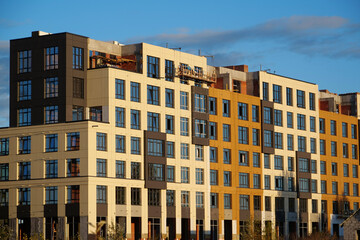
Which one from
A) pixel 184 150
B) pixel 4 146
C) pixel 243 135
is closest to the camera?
pixel 4 146

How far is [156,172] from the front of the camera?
12450 cm

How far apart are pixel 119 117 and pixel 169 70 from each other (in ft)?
42.1

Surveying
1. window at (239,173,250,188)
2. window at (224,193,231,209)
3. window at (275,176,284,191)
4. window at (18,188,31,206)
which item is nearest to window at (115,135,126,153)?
window at (18,188,31,206)

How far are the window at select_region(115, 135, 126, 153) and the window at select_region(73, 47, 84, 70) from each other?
34.5ft

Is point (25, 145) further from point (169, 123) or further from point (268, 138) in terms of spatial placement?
point (268, 138)

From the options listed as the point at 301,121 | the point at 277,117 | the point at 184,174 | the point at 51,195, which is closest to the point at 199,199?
the point at 184,174

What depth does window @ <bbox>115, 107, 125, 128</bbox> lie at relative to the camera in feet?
391

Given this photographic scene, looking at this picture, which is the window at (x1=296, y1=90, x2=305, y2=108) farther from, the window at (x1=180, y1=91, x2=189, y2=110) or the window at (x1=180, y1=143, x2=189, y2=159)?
the window at (x1=180, y1=143, x2=189, y2=159)

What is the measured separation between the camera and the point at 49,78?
119562 mm

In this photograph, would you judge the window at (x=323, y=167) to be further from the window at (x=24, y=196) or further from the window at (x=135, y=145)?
the window at (x=24, y=196)

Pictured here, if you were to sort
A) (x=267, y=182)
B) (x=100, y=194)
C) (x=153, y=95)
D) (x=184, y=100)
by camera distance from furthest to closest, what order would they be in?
(x=267, y=182)
(x=184, y=100)
(x=153, y=95)
(x=100, y=194)

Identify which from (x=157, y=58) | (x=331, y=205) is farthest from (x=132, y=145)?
(x=331, y=205)

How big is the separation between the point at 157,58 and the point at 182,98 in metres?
7.50

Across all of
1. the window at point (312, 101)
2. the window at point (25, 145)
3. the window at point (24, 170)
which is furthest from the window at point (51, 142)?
the window at point (312, 101)
